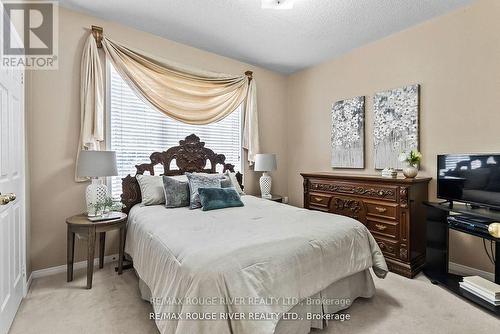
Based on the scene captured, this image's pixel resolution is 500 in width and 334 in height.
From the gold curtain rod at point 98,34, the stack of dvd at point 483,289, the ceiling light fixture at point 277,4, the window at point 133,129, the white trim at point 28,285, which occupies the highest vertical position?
the ceiling light fixture at point 277,4

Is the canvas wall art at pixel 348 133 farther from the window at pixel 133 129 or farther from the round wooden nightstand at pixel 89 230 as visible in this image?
the round wooden nightstand at pixel 89 230

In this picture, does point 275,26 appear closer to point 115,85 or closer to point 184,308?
point 115,85

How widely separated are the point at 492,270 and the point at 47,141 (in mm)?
4688

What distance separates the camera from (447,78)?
274 centimetres

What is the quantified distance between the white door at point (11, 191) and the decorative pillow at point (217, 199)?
1.49 m

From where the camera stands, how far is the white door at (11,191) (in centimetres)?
160

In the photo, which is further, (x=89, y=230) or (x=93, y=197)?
(x=93, y=197)

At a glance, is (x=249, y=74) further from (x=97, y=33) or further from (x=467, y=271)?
(x=467, y=271)

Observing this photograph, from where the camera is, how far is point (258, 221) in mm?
2146

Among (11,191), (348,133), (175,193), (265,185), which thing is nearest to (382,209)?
(348,133)

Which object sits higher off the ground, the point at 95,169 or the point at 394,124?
the point at 394,124

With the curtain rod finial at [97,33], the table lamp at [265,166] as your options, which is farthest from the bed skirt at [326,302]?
the curtain rod finial at [97,33]

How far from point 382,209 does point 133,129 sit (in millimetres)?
3157

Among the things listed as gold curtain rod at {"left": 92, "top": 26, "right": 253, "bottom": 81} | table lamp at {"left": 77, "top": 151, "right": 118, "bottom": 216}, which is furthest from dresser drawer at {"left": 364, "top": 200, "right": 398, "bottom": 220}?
gold curtain rod at {"left": 92, "top": 26, "right": 253, "bottom": 81}
